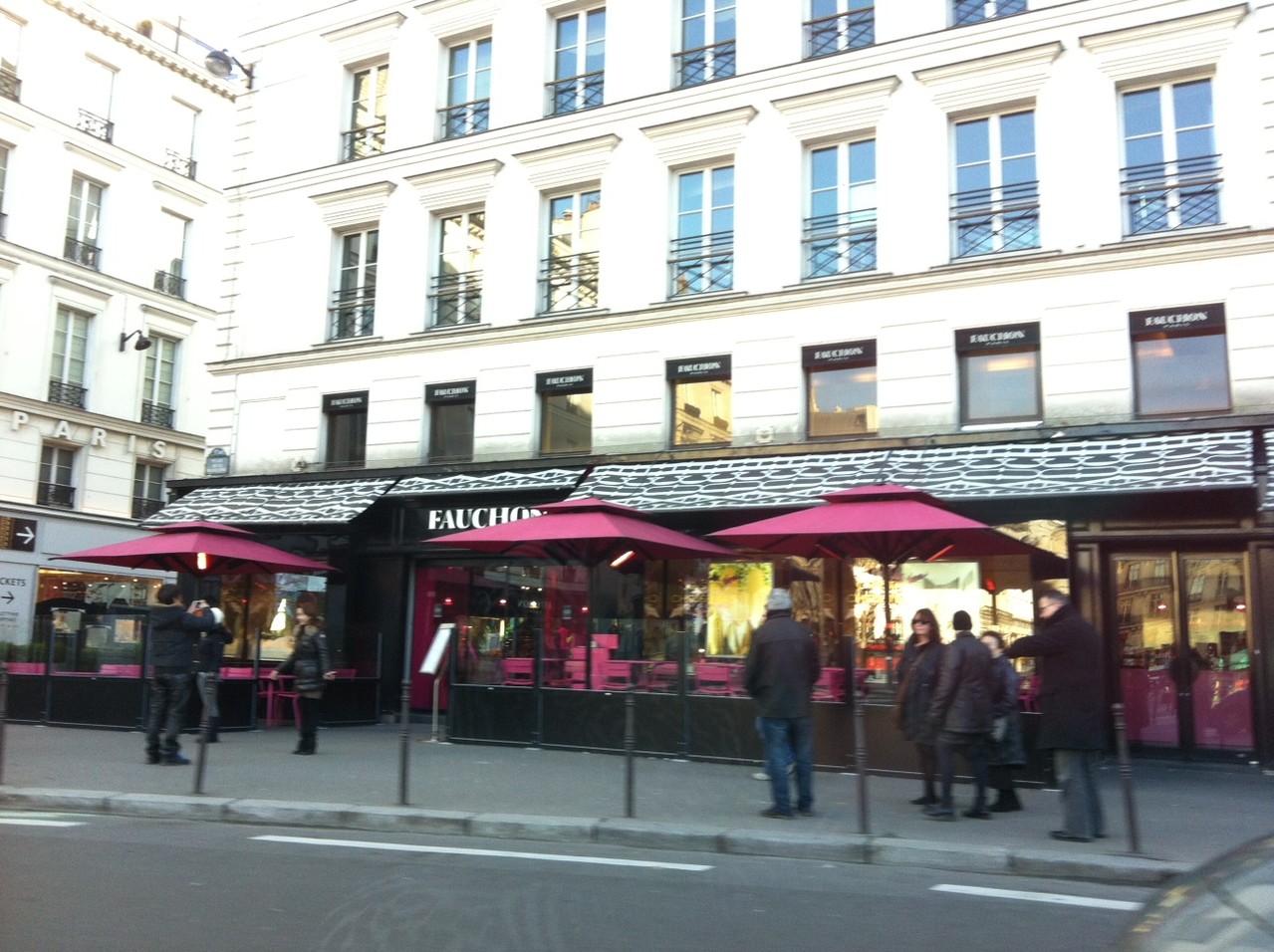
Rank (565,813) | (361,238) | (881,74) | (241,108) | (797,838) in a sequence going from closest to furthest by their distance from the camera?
(797,838) < (565,813) < (881,74) < (361,238) < (241,108)

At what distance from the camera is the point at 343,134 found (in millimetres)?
20297

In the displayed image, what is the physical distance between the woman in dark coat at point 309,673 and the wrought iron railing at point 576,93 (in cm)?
943

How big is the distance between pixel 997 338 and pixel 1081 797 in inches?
309

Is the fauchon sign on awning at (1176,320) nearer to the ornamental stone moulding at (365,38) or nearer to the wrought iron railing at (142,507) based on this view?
the ornamental stone moulding at (365,38)

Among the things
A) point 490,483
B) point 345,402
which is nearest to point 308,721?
Result: point 490,483

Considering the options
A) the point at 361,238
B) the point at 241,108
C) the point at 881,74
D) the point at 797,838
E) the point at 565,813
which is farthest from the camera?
the point at 241,108

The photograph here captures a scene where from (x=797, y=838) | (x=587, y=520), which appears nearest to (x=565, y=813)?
(x=797, y=838)

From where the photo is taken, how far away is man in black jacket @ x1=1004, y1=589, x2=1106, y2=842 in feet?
25.9

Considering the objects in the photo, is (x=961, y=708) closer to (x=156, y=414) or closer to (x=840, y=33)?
(x=840, y=33)

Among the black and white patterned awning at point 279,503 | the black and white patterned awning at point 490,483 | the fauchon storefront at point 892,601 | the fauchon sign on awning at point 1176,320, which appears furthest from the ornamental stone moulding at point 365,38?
the fauchon sign on awning at point 1176,320

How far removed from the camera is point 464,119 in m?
19.2

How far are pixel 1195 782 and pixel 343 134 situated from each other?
1700cm

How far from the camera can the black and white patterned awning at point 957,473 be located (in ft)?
40.2

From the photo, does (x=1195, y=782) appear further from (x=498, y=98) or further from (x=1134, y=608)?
(x=498, y=98)
